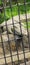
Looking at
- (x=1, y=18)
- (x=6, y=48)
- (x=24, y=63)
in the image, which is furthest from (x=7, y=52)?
(x=1, y=18)

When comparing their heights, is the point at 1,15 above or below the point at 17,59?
above

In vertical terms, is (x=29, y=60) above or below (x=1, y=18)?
below

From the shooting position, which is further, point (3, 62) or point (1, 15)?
point (1, 15)

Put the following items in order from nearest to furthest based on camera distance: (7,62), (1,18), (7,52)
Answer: (7,62) → (7,52) → (1,18)

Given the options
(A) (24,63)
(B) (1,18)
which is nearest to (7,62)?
(A) (24,63)

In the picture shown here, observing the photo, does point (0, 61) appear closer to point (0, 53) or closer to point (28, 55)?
point (0, 53)

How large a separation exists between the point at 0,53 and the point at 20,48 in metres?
0.28

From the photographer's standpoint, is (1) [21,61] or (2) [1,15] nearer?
(1) [21,61]

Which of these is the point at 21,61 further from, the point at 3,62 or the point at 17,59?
the point at 3,62

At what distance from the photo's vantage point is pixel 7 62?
8.41 ft

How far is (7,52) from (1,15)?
64.8 inches

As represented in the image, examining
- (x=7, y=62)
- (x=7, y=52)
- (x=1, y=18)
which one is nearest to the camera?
(x=7, y=62)

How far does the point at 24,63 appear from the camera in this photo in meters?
2.58

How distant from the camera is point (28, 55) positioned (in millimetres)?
2627
